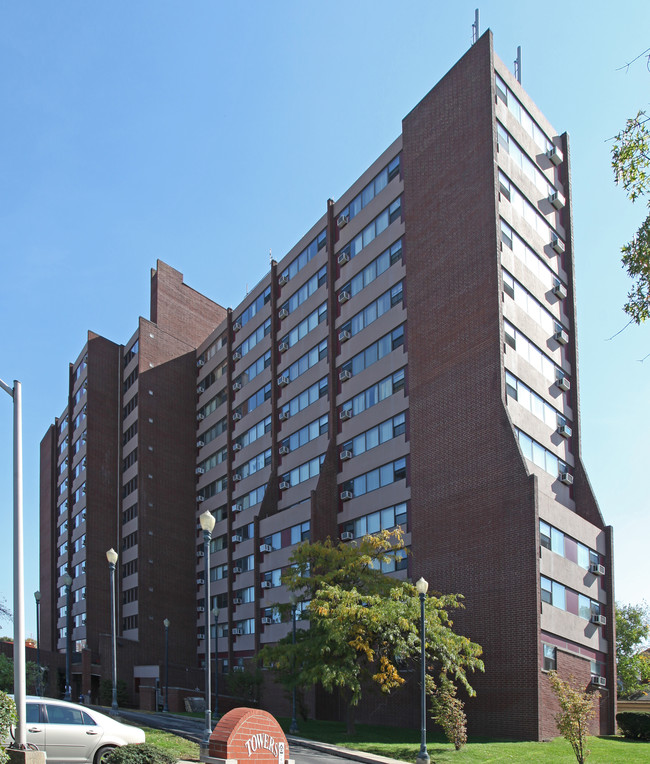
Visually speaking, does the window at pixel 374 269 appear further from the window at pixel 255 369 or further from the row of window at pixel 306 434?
the window at pixel 255 369

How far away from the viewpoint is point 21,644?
16.3 meters

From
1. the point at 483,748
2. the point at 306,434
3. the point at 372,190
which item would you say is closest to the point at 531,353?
the point at 372,190

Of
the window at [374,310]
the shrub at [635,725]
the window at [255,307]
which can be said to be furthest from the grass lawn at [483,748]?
the window at [255,307]

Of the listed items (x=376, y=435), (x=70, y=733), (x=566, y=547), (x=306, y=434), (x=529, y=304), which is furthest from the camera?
(x=306, y=434)

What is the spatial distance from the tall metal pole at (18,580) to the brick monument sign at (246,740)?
3509mm

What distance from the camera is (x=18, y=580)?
16.4m

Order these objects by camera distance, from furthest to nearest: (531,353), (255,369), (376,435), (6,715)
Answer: (255,369)
(376,435)
(531,353)
(6,715)

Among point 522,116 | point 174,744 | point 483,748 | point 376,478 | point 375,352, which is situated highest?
point 522,116

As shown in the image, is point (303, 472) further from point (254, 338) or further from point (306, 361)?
point (254, 338)

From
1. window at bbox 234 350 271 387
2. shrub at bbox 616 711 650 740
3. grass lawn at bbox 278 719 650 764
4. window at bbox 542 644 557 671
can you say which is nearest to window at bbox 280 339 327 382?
window at bbox 234 350 271 387

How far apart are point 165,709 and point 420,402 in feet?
83.4

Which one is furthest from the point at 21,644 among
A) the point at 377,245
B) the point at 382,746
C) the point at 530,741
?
the point at 377,245

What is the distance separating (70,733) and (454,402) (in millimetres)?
28181

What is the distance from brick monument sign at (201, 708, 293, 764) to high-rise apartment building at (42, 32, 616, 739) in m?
21.5
